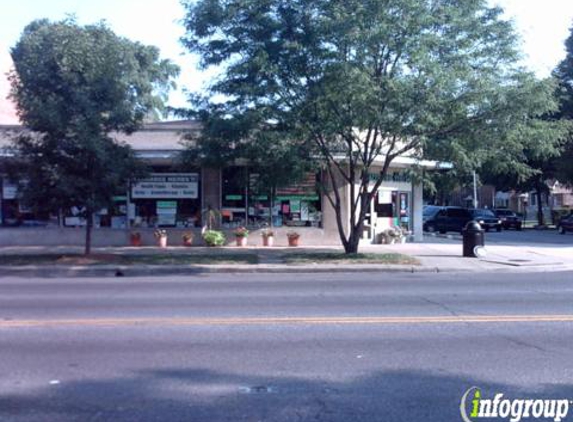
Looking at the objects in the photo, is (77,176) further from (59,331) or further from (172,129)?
(59,331)

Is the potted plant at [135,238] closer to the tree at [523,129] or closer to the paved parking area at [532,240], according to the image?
Answer: the tree at [523,129]

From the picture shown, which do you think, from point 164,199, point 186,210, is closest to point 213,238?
point 186,210

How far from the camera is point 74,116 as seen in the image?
717 inches

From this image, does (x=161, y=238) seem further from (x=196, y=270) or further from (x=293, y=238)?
(x=196, y=270)

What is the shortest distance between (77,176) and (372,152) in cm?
852

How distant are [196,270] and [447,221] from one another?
81.0 feet

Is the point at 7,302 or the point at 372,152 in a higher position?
the point at 372,152

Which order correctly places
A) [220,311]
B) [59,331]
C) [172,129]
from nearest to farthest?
[59,331]
[220,311]
[172,129]

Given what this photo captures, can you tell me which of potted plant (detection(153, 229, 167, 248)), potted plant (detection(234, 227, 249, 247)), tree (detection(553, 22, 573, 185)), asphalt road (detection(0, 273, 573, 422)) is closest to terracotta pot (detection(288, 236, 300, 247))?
potted plant (detection(234, 227, 249, 247))

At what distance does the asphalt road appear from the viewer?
5836 millimetres

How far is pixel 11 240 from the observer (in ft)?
79.5

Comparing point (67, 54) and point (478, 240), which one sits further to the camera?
point (478, 240)

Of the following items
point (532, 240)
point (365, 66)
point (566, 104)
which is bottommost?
point (532, 240)

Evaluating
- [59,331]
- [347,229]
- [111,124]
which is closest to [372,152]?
[347,229]
